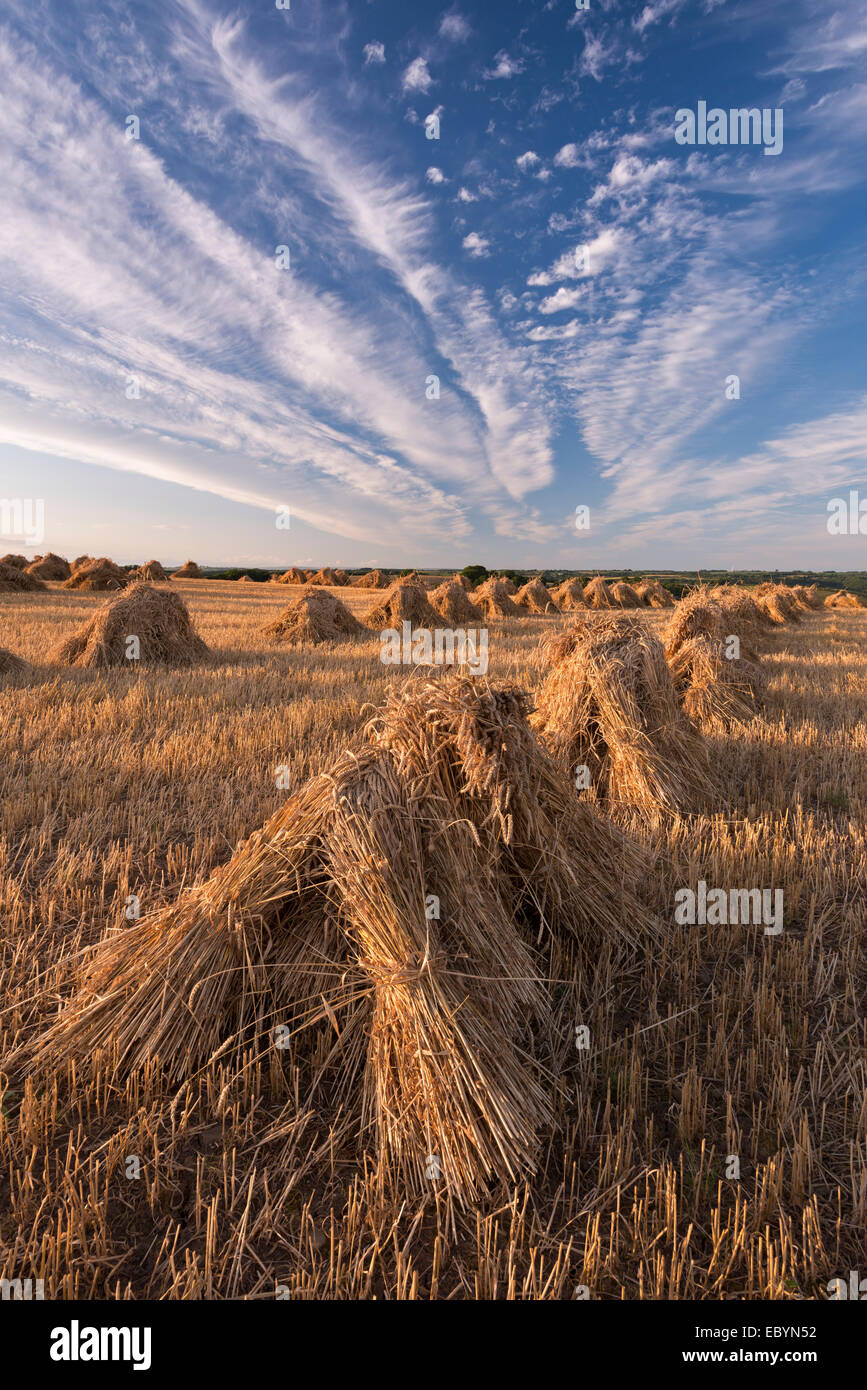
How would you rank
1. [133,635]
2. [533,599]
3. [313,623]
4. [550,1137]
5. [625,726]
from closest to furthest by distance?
[550,1137]
[625,726]
[133,635]
[313,623]
[533,599]

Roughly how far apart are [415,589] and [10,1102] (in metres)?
18.0

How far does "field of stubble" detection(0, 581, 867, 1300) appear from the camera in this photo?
69.9 inches

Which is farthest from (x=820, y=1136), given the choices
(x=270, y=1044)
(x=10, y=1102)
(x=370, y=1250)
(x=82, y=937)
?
(x=82, y=937)

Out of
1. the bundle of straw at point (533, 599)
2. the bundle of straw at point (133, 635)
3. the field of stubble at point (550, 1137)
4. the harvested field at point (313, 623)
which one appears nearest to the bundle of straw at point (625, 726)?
the field of stubble at point (550, 1137)

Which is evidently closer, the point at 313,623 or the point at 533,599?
the point at 313,623

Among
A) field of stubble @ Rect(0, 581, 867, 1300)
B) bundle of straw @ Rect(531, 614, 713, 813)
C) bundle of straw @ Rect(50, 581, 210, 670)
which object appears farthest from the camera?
bundle of straw @ Rect(50, 581, 210, 670)

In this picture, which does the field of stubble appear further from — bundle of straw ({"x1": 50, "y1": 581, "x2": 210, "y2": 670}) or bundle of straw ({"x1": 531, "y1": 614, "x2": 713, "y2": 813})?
bundle of straw ({"x1": 50, "y1": 581, "x2": 210, "y2": 670})

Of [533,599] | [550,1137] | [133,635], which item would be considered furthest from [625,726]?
[533,599]

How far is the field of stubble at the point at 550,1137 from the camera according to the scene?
1.78 m

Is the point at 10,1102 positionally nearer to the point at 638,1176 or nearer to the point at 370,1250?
the point at 370,1250

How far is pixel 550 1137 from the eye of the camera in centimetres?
214

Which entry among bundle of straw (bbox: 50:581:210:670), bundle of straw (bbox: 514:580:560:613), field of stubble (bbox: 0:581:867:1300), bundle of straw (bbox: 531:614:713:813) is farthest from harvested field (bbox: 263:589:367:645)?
bundle of straw (bbox: 514:580:560:613)

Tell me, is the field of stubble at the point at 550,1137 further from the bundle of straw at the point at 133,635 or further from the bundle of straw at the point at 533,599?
the bundle of straw at the point at 533,599

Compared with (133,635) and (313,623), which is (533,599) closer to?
(313,623)
